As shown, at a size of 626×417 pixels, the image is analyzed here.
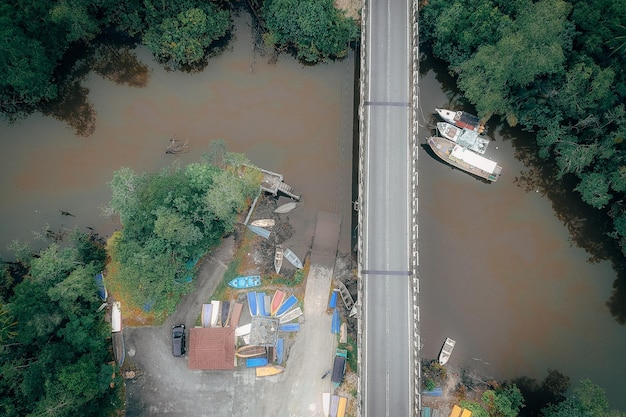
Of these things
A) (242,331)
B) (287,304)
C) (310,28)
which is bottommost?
(242,331)

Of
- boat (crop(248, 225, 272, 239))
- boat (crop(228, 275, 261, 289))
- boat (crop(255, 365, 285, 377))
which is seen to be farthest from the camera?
boat (crop(248, 225, 272, 239))

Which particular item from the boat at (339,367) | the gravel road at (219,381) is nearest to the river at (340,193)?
the boat at (339,367)

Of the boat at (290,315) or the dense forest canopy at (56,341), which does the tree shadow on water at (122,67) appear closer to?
the dense forest canopy at (56,341)

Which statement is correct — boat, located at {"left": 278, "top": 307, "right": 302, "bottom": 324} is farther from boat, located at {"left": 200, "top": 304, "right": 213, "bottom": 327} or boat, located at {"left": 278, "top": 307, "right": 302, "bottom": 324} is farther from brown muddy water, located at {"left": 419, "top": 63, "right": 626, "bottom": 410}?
brown muddy water, located at {"left": 419, "top": 63, "right": 626, "bottom": 410}

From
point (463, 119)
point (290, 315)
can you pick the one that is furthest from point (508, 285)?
point (290, 315)

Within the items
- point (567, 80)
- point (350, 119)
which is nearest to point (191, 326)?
point (350, 119)

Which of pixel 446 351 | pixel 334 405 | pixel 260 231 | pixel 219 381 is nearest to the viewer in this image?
pixel 334 405

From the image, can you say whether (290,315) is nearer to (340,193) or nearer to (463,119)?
(340,193)

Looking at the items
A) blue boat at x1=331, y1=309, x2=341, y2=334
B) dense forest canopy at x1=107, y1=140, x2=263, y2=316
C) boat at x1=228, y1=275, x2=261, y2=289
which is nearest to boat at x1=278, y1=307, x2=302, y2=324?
blue boat at x1=331, y1=309, x2=341, y2=334
